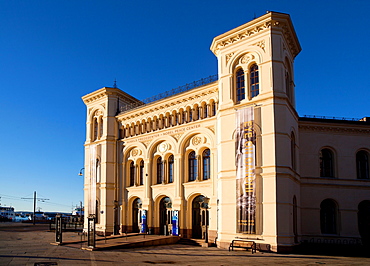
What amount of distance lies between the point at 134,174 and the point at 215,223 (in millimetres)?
10900

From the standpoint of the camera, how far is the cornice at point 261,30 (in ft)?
82.4

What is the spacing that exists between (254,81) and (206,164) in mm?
7809

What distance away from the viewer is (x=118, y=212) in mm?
36406

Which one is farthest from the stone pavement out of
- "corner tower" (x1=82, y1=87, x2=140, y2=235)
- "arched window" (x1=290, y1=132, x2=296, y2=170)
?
"corner tower" (x1=82, y1=87, x2=140, y2=235)

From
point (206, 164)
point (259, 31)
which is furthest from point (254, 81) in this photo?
point (206, 164)

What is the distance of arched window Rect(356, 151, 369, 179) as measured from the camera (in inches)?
1152

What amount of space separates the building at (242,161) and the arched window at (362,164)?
0.23 ft

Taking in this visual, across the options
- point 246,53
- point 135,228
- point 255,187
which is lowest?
point 135,228

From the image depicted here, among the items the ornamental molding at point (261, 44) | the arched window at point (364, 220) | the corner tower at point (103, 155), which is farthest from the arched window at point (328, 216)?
the corner tower at point (103, 155)

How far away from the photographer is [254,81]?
2597 centimetres

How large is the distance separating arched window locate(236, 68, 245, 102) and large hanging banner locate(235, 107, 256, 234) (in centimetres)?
117

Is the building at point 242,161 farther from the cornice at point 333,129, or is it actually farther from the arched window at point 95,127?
the arched window at point 95,127

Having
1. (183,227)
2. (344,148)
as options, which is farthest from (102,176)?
(344,148)

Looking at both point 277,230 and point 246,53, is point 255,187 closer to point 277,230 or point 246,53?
point 277,230
